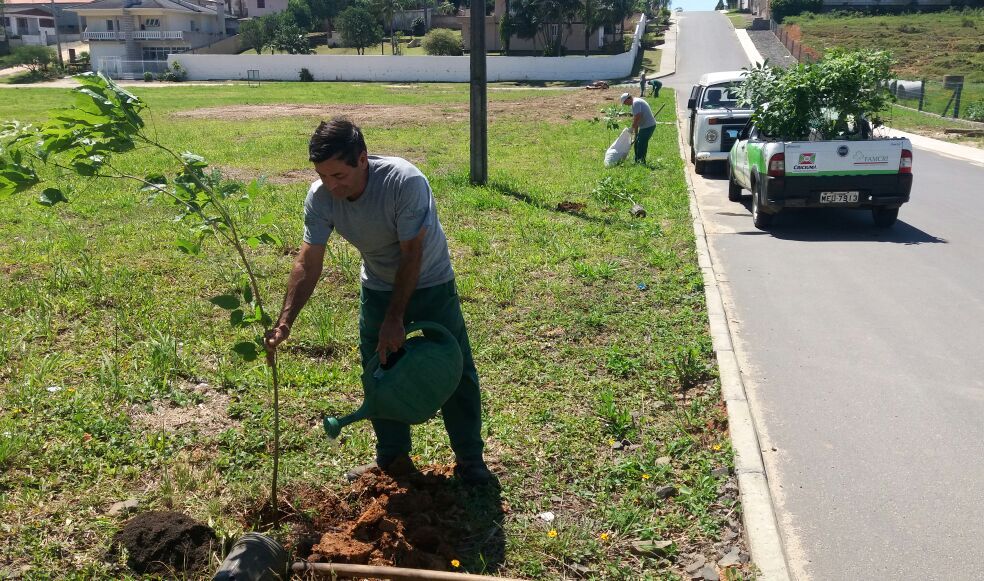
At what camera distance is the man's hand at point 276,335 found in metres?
3.89

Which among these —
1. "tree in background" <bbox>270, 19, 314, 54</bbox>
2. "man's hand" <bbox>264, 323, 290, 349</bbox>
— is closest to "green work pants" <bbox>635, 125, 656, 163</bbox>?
"man's hand" <bbox>264, 323, 290, 349</bbox>

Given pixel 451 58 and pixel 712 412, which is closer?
pixel 712 412

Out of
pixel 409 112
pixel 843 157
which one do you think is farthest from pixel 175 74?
pixel 843 157

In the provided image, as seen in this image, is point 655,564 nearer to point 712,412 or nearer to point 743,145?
point 712,412

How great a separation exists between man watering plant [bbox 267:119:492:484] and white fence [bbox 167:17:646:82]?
58448mm

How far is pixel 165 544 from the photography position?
3.86 metres

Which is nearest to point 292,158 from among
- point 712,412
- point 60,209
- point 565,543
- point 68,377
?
point 60,209

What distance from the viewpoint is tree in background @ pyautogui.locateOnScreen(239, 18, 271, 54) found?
81.8m

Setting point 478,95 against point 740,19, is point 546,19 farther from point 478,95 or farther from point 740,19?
point 478,95

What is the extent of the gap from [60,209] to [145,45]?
7699 centimetres

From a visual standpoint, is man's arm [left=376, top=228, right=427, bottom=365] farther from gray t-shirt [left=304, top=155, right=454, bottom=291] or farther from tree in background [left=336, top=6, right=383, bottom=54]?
tree in background [left=336, top=6, right=383, bottom=54]

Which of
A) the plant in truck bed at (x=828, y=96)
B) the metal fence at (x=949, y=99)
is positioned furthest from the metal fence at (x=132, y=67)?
the plant in truck bed at (x=828, y=96)

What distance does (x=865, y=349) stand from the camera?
699 cm

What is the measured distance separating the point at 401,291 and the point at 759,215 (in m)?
9.02
